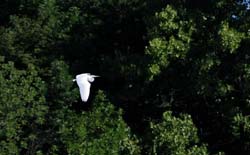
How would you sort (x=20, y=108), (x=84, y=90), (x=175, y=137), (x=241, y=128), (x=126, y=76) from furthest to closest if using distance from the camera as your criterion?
1. (x=20, y=108)
2. (x=126, y=76)
3. (x=241, y=128)
4. (x=175, y=137)
5. (x=84, y=90)

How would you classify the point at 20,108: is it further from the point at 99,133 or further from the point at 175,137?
the point at 175,137

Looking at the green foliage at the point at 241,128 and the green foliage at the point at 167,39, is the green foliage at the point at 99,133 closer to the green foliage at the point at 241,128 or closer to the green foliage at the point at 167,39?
the green foliage at the point at 167,39

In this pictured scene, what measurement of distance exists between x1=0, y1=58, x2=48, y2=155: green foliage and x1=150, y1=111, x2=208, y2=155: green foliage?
307 cm

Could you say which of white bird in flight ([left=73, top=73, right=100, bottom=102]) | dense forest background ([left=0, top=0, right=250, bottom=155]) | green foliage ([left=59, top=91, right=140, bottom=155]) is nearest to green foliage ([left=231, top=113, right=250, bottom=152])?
dense forest background ([left=0, top=0, right=250, bottom=155])

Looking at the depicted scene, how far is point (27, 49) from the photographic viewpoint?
700 inches

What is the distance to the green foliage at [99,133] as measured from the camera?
1448 centimetres

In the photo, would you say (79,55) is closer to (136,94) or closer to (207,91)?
(136,94)

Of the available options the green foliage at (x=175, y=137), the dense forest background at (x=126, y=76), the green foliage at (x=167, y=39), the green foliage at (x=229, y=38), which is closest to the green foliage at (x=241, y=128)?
the dense forest background at (x=126, y=76)

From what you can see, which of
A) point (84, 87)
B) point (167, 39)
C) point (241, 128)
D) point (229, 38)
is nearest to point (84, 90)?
point (84, 87)

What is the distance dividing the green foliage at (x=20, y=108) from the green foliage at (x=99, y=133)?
83 centimetres

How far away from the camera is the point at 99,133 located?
1508cm

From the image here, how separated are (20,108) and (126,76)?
2465 mm

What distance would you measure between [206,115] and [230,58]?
6.13ft

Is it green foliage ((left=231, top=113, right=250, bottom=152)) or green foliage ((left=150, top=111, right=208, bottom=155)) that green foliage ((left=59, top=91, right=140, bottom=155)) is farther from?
green foliage ((left=231, top=113, right=250, bottom=152))
